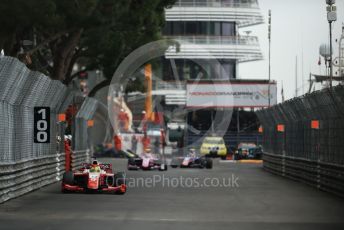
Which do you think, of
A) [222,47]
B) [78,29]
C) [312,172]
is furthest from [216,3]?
[312,172]

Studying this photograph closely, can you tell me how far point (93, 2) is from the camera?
34.2m

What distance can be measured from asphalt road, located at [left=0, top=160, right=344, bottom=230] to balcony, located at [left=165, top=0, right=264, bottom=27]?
62.4 meters

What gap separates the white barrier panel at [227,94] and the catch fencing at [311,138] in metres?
39.1

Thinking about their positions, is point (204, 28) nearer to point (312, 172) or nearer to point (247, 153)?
point (247, 153)

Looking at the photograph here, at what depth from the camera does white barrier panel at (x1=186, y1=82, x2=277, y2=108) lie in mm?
74875

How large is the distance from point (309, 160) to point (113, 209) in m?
10.6

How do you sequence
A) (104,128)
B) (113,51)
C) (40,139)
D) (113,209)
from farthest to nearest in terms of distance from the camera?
1. (104,128)
2. (113,51)
3. (40,139)
4. (113,209)

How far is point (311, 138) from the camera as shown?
2567 cm

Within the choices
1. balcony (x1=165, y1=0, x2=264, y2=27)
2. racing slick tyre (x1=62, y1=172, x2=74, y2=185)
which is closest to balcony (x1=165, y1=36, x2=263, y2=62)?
balcony (x1=165, y1=0, x2=264, y2=27)

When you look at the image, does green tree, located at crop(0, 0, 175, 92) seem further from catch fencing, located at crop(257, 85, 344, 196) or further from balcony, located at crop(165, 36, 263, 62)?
balcony, located at crop(165, 36, 263, 62)

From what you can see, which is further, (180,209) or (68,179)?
(68,179)

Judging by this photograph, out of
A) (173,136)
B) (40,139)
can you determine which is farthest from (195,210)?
(173,136)

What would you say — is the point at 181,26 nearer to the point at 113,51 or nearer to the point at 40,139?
the point at 113,51

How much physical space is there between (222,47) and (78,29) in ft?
171
